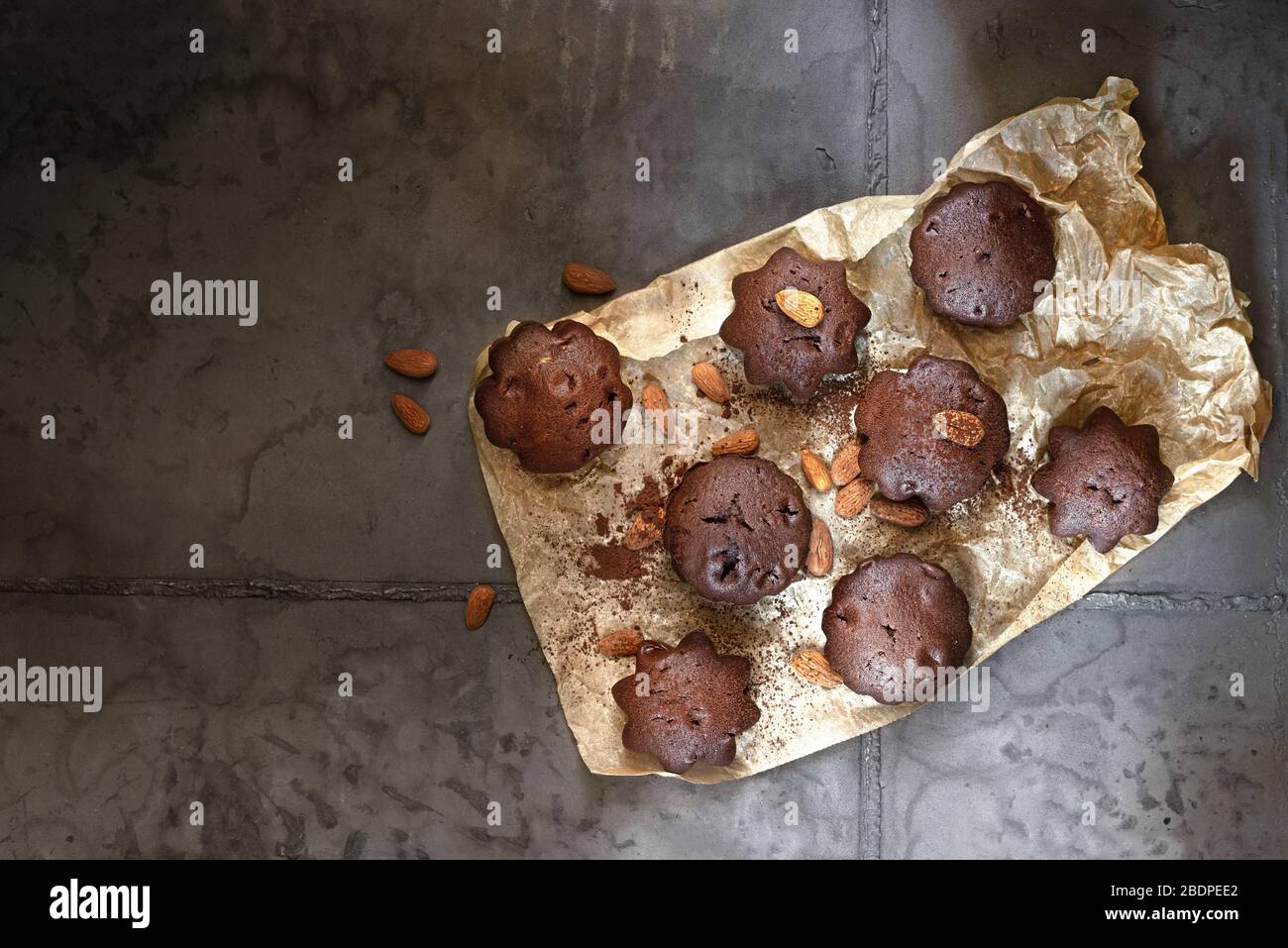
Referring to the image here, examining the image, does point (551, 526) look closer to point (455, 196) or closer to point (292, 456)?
point (292, 456)

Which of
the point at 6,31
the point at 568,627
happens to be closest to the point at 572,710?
the point at 568,627

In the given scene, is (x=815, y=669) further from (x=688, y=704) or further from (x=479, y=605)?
(x=479, y=605)

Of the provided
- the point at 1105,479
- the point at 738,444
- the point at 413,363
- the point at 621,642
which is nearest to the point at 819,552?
the point at 738,444

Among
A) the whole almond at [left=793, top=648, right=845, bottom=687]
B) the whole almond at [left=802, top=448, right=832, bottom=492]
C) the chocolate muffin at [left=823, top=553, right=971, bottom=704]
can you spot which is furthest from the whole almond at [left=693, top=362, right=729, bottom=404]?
the whole almond at [left=793, top=648, right=845, bottom=687]

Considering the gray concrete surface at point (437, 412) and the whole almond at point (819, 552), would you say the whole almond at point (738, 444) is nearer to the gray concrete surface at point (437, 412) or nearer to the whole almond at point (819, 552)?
the whole almond at point (819, 552)

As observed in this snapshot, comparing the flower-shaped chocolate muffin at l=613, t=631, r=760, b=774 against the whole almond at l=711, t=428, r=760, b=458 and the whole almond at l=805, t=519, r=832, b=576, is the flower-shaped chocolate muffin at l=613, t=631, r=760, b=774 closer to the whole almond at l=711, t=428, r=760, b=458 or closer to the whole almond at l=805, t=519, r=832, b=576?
the whole almond at l=805, t=519, r=832, b=576

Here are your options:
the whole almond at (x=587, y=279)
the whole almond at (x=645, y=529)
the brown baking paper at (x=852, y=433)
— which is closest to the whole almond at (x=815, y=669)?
the brown baking paper at (x=852, y=433)
